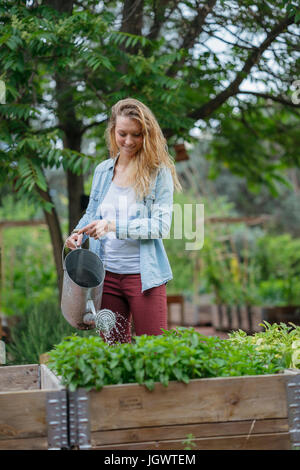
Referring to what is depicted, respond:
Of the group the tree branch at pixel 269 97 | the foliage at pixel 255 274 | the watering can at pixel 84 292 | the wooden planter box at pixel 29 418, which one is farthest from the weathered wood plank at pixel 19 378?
the foliage at pixel 255 274

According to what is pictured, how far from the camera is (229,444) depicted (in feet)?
6.33

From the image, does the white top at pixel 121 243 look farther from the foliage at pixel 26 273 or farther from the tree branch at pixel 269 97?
the foliage at pixel 26 273

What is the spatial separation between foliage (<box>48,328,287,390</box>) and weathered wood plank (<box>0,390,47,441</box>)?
116 millimetres

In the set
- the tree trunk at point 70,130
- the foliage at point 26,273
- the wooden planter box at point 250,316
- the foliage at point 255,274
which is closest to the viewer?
the tree trunk at point 70,130

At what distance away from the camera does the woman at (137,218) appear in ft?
8.36

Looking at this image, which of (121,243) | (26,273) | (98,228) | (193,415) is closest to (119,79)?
(121,243)

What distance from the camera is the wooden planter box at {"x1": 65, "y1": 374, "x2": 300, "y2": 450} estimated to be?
6.13 feet

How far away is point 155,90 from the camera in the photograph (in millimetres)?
3996

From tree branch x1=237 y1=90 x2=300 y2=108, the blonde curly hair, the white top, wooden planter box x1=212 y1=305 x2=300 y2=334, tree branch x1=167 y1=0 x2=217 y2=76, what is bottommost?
wooden planter box x1=212 y1=305 x2=300 y2=334

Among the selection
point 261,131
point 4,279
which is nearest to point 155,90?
point 261,131

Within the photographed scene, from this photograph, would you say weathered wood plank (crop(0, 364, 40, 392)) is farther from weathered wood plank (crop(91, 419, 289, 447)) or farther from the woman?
weathered wood plank (crop(91, 419, 289, 447))

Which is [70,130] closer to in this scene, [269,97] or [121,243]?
[269,97]

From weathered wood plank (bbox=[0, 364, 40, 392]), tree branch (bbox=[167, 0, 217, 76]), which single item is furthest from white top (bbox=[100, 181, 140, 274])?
tree branch (bbox=[167, 0, 217, 76])

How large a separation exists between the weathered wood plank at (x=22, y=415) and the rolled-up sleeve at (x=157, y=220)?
2.67ft
